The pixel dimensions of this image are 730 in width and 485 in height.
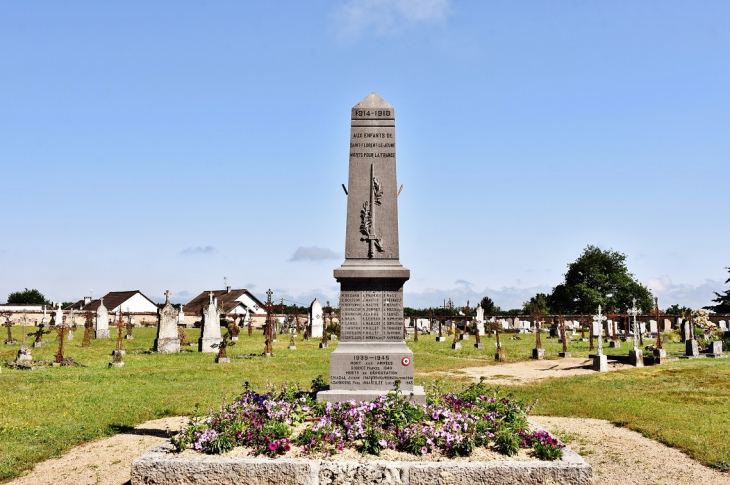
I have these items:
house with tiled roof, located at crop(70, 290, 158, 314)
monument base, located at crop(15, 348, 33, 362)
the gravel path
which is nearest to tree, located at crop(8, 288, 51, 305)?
house with tiled roof, located at crop(70, 290, 158, 314)

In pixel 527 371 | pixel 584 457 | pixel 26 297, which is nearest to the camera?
pixel 584 457

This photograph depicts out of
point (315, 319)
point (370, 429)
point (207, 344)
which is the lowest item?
point (207, 344)

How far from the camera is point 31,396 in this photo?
13.5 meters

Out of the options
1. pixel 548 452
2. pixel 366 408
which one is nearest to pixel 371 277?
pixel 366 408

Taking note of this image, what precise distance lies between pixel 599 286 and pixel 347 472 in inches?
2646

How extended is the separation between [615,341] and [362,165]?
88.9 feet

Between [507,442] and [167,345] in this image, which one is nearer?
[507,442]

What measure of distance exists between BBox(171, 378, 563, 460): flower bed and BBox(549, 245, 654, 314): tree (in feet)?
204

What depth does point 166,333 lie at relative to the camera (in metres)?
25.6

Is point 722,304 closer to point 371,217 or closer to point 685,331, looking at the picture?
point 685,331

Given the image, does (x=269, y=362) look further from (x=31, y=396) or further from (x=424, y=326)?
(x=424, y=326)

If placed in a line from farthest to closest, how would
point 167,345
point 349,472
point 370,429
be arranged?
1. point 167,345
2. point 370,429
3. point 349,472

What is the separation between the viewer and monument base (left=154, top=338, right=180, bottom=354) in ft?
83.3

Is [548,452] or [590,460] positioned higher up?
[548,452]
